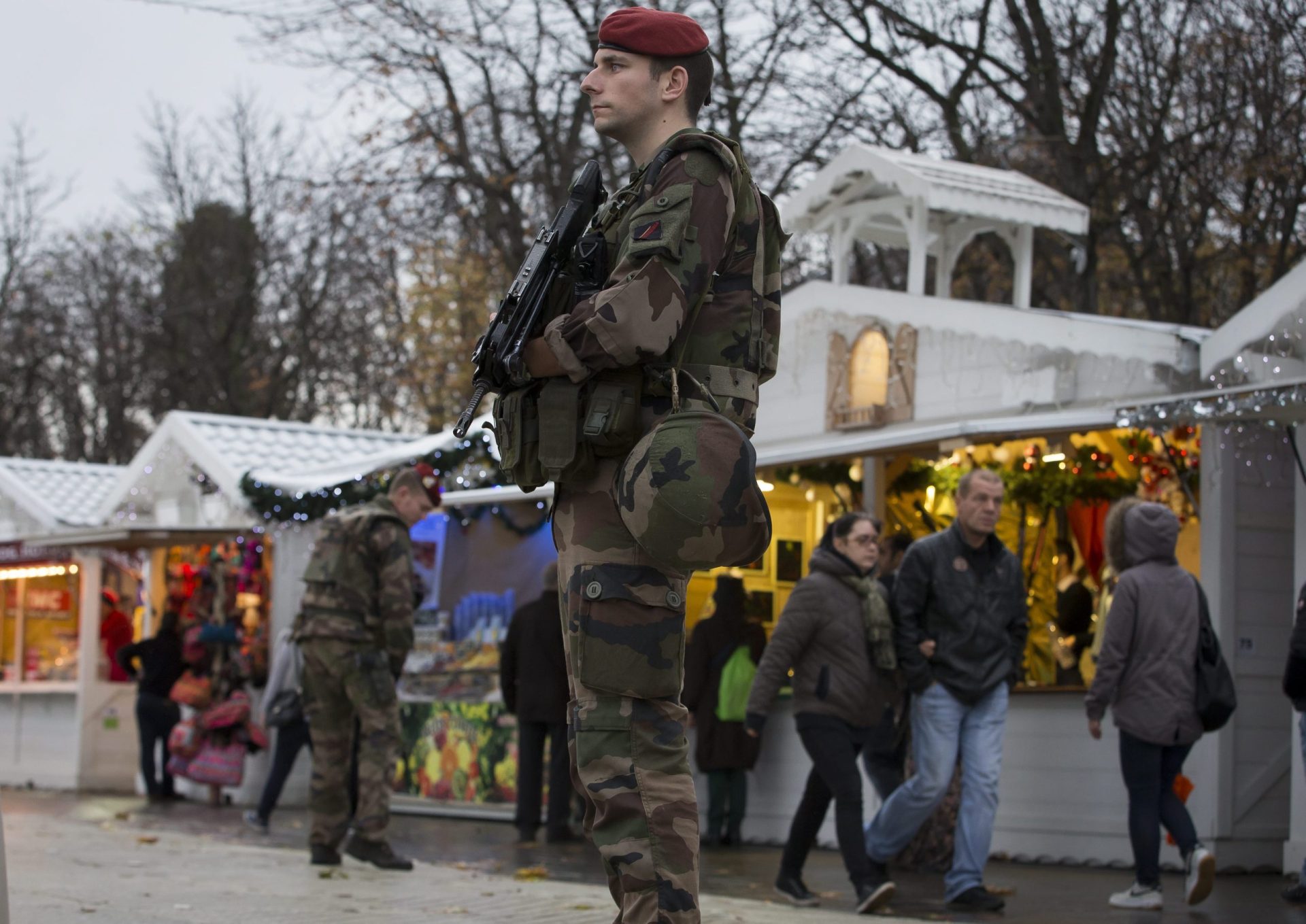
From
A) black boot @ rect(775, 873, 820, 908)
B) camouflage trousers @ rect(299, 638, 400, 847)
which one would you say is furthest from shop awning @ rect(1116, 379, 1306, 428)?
camouflage trousers @ rect(299, 638, 400, 847)

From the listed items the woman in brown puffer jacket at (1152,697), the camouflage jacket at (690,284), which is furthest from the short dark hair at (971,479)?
the camouflage jacket at (690,284)

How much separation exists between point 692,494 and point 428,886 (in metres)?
4.83

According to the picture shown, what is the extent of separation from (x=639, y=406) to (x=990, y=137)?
1767 centimetres

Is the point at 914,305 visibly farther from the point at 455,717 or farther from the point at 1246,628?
the point at 455,717

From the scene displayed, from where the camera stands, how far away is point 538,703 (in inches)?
479

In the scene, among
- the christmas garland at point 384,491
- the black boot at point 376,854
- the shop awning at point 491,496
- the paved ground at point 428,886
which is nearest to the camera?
the paved ground at point 428,886

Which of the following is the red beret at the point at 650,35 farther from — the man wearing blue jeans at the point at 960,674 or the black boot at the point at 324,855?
the black boot at the point at 324,855

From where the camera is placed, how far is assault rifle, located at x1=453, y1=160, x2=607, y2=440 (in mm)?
3951

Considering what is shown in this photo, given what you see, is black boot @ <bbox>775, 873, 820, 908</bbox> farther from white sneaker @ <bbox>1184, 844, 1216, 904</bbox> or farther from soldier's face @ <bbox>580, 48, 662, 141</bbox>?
soldier's face @ <bbox>580, 48, 662, 141</bbox>

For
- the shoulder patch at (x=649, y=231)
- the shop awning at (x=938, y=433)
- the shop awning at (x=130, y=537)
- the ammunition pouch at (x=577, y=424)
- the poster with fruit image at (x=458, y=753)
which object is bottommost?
the poster with fruit image at (x=458, y=753)

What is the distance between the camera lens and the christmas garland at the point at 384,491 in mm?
13945

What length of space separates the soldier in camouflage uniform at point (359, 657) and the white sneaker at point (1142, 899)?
3451 millimetres

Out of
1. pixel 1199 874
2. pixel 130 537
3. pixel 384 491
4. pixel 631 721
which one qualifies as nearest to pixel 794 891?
pixel 1199 874

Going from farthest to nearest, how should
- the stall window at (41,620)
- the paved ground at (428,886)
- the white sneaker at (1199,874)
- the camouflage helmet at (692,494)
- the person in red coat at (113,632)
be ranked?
the stall window at (41,620) < the person in red coat at (113,632) < the white sneaker at (1199,874) < the paved ground at (428,886) < the camouflage helmet at (692,494)
